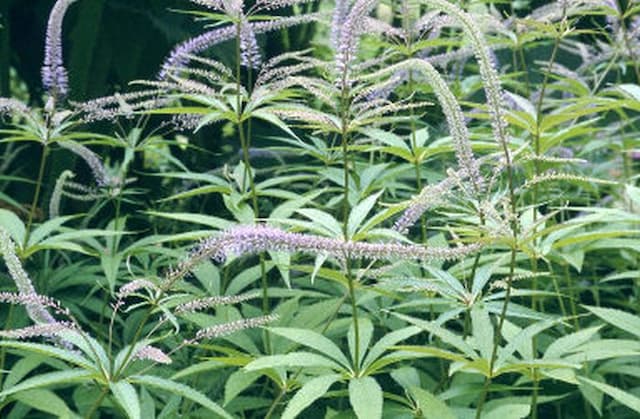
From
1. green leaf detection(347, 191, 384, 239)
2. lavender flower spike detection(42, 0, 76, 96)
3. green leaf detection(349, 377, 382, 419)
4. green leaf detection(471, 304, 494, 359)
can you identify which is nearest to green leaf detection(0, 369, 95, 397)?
green leaf detection(349, 377, 382, 419)

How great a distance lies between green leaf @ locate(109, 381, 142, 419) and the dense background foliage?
0.04 ft

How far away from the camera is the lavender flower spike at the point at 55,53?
3148 millimetres

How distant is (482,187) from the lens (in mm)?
2486

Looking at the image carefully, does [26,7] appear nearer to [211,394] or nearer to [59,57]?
[59,57]

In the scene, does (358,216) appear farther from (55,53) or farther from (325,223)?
(55,53)

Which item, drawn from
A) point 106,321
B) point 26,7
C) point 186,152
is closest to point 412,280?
point 106,321

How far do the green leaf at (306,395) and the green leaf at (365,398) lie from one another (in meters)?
0.06

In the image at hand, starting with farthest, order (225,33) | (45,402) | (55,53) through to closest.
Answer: (55,53) < (225,33) < (45,402)

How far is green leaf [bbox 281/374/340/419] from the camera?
2260mm

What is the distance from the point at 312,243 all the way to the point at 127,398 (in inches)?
21.4

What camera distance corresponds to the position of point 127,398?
2230 millimetres

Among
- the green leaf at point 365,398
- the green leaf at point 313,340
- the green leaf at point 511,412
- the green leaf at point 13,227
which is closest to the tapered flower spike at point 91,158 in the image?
the green leaf at point 13,227

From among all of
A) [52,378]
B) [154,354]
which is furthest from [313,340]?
[52,378]

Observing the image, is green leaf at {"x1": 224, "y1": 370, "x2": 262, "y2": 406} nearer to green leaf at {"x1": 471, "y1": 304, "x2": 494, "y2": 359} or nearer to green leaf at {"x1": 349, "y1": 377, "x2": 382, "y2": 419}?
green leaf at {"x1": 349, "y1": 377, "x2": 382, "y2": 419}
